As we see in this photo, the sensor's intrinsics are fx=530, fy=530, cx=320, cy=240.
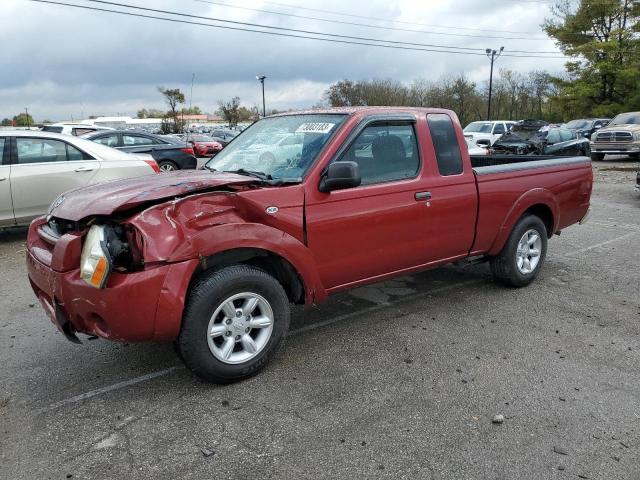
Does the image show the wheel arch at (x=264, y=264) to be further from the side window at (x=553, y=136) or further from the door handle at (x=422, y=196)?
the side window at (x=553, y=136)

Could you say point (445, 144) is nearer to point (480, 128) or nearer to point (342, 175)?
point (342, 175)

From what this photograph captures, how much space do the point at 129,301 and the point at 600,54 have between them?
139 ft

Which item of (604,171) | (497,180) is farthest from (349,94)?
(497,180)

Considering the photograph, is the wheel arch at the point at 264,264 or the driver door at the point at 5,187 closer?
the wheel arch at the point at 264,264

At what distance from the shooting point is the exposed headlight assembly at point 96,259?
9.80 feet

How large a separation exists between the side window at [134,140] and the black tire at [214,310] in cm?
1175

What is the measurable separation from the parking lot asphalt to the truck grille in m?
17.6

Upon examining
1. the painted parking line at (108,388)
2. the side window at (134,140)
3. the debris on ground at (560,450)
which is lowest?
the debris on ground at (560,450)

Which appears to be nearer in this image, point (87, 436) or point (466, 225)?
point (87, 436)

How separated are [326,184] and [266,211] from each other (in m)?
0.49

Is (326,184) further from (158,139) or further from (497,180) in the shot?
(158,139)

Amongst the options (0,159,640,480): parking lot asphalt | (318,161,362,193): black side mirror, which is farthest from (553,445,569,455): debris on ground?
(318,161,362,193): black side mirror

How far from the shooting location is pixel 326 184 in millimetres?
3732

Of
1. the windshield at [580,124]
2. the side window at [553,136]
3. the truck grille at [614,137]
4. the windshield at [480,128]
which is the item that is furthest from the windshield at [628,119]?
the windshield at [580,124]
